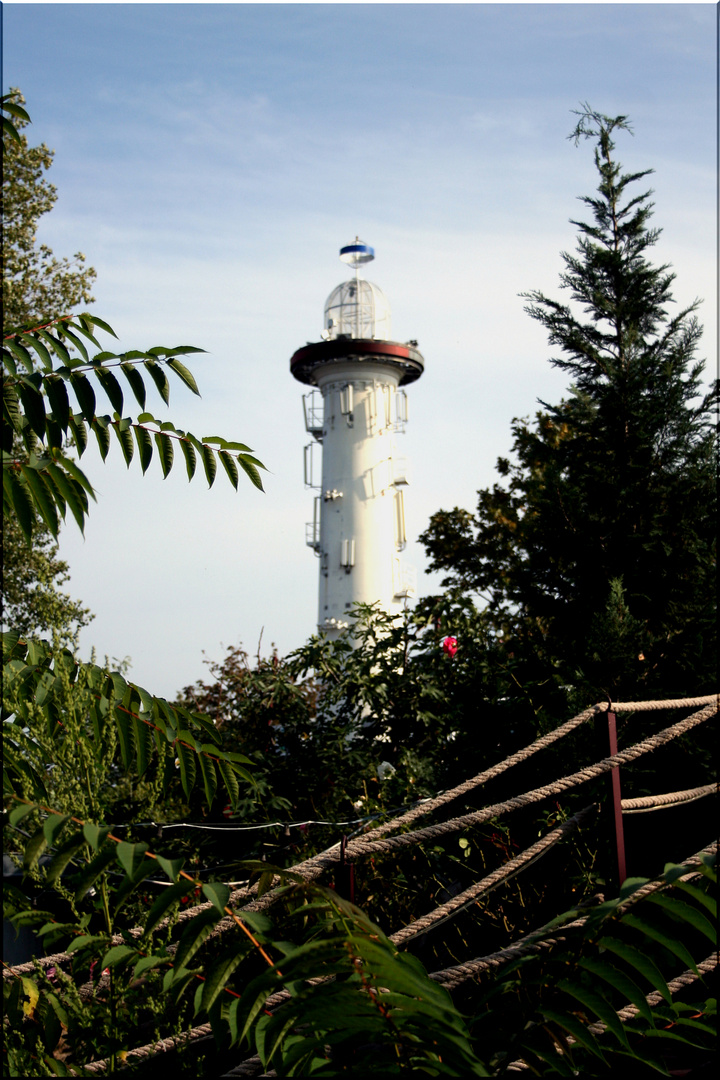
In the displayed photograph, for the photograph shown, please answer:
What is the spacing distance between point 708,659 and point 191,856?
4.54m

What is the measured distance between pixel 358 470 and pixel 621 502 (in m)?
21.9

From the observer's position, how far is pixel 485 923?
5691 millimetres

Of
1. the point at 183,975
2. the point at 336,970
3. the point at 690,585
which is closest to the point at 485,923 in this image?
the point at 690,585

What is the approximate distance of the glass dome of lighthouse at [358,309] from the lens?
31.7 meters

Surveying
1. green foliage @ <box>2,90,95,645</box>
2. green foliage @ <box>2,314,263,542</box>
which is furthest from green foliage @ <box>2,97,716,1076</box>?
green foliage @ <box>2,90,95,645</box>

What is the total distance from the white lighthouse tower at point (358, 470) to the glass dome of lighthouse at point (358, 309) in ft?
1.47

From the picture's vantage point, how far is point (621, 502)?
25.0ft

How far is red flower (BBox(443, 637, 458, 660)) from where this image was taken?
28.8 feet

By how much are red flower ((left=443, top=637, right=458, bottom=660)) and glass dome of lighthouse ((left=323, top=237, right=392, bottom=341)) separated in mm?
23394

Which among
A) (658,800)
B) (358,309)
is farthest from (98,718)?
(358,309)

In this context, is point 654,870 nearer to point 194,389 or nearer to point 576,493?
point 576,493

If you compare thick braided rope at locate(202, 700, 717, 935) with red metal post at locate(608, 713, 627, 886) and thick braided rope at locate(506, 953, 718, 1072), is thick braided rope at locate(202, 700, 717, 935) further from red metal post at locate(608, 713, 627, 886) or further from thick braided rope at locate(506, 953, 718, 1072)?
thick braided rope at locate(506, 953, 718, 1072)

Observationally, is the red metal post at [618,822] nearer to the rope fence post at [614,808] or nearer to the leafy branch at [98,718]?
the rope fence post at [614,808]

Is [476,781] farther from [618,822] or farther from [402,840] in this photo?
[618,822]
